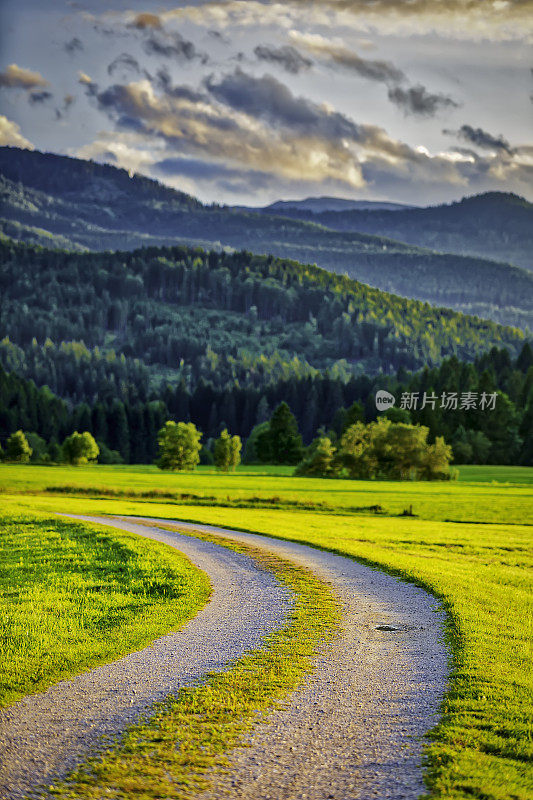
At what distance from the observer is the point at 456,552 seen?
1256 inches

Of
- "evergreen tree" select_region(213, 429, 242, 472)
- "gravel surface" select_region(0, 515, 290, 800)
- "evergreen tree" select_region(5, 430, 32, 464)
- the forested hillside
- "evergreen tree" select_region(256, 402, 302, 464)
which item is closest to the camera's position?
"gravel surface" select_region(0, 515, 290, 800)

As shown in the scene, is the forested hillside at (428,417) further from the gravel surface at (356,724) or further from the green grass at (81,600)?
the gravel surface at (356,724)

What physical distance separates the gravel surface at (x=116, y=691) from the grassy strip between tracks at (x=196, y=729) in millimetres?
344

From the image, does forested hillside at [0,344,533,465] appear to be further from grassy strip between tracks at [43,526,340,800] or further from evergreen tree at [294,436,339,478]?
grassy strip between tracks at [43,526,340,800]

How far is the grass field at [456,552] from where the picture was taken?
31.1 feet

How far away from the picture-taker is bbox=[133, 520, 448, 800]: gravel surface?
8547 millimetres

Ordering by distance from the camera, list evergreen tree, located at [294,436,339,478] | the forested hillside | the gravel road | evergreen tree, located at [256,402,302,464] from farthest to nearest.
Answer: evergreen tree, located at [256,402,302,464] → the forested hillside → evergreen tree, located at [294,436,339,478] → the gravel road

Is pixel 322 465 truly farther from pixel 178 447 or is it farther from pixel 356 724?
pixel 356 724

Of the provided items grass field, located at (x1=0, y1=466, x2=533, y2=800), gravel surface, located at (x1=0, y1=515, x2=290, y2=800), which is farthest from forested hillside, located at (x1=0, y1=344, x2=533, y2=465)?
gravel surface, located at (x1=0, y1=515, x2=290, y2=800)

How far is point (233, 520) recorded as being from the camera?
142ft

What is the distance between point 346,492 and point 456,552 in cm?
4244

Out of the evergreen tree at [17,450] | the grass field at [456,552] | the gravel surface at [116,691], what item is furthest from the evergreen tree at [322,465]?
the gravel surface at [116,691]

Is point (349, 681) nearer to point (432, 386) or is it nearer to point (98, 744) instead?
point (98, 744)

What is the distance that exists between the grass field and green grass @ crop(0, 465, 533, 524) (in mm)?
156
